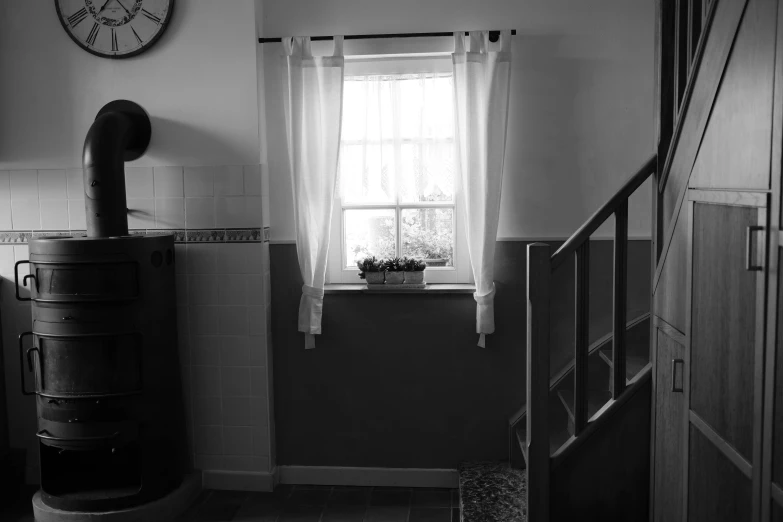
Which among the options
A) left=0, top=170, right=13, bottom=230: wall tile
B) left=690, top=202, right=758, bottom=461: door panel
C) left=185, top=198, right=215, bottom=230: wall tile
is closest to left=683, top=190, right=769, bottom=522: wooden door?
left=690, top=202, right=758, bottom=461: door panel

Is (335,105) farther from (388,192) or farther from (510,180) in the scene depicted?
(510,180)

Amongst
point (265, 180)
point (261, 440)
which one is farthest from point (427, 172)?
point (261, 440)

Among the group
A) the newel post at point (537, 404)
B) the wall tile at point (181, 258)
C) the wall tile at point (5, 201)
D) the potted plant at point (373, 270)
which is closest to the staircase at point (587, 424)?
the newel post at point (537, 404)

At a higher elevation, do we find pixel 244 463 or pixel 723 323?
pixel 723 323

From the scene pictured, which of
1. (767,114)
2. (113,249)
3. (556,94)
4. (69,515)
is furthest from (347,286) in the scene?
(767,114)

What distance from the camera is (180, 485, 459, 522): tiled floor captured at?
3589mm

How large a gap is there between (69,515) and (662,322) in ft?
8.97

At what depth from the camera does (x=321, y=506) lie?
Answer: 3.72 m

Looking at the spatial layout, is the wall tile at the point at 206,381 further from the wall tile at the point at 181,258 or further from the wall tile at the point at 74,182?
the wall tile at the point at 74,182

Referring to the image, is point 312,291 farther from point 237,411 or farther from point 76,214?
point 76,214

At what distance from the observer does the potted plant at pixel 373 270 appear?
3.86m

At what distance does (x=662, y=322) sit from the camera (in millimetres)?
2730

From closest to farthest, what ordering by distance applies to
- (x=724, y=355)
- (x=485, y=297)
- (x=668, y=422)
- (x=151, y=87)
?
(x=724, y=355) → (x=668, y=422) → (x=485, y=297) → (x=151, y=87)

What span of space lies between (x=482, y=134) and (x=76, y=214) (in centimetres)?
213
